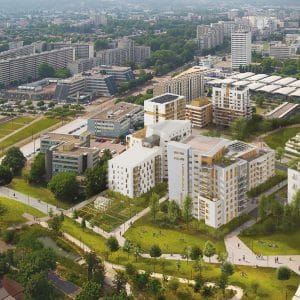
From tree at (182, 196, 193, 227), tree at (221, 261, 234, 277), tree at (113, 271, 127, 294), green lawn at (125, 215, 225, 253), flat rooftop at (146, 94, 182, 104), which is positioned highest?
flat rooftop at (146, 94, 182, 104)

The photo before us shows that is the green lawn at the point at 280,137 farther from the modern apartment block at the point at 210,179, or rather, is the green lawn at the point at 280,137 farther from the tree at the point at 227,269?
the tree at the point at 227,269

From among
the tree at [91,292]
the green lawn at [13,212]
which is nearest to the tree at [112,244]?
the tree at [91,292]

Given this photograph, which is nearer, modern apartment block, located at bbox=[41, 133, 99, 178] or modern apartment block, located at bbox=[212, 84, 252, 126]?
modern apartment block, located at bbox=[41, 133, 99, 178]

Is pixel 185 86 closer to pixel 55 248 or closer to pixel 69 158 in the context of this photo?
pixel 69 158

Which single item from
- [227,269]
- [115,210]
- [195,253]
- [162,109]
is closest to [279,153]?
[162,109]

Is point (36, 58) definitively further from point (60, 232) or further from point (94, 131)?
point (60, 232)

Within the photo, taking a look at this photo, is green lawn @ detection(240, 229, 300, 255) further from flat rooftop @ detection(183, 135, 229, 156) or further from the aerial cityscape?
flat rooftop @ detection(183, 135, 229, 156)

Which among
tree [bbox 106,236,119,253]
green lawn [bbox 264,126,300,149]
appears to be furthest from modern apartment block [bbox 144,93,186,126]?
tree [bbox 106,236,119,253]

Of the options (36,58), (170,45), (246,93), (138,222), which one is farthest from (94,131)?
(170,45)
